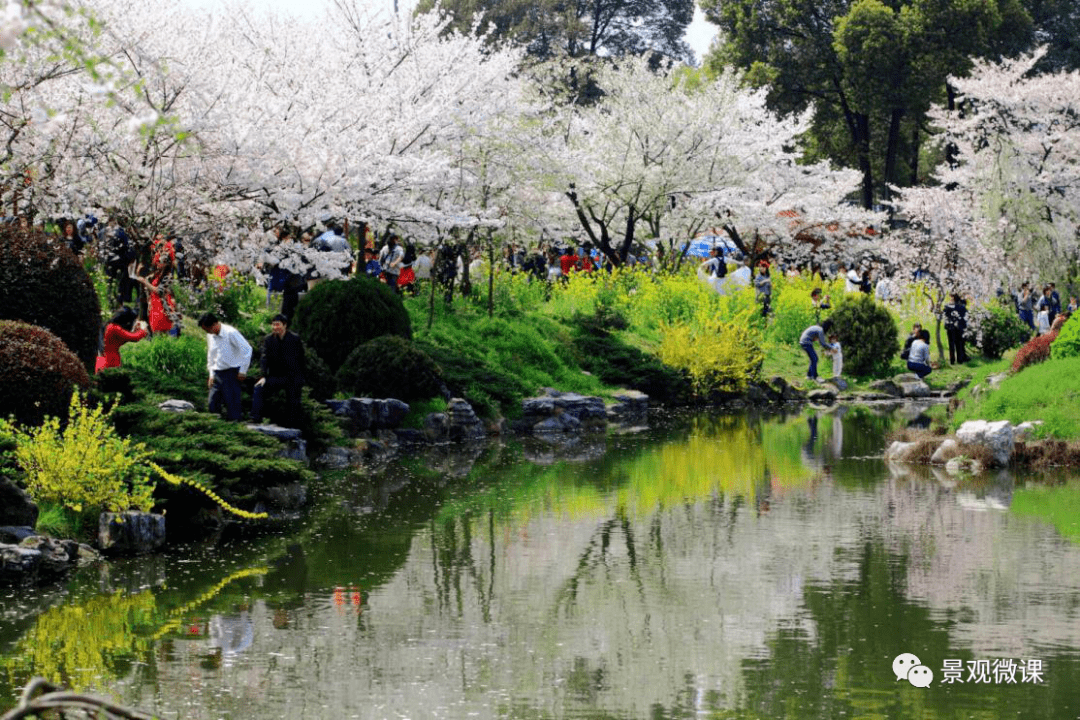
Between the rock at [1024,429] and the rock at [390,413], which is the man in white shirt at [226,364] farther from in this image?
the rock at [1024,429]

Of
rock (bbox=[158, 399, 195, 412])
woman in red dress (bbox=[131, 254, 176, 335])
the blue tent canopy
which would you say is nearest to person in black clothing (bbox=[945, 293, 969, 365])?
the blue tent canopy

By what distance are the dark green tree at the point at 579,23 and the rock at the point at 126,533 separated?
51.4 meters

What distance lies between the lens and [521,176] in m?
31.3

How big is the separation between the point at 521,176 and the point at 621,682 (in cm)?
2261

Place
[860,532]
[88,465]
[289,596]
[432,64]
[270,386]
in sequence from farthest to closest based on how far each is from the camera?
1. [432,64]
2. [270,386]
3. [860,532]
4. [88,465]
5. [289,596]

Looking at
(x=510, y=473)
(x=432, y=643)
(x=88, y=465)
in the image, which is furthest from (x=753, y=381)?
(x=432, y=643)

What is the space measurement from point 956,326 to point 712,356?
7397 mm

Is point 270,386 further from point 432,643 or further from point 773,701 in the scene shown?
point 773,701

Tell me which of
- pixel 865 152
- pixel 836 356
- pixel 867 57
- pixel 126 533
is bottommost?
pixel 126 533

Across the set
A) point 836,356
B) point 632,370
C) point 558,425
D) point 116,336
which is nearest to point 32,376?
point 116,336

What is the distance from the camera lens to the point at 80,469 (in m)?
13.8

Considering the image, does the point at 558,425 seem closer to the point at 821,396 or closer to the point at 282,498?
the point at 821,396

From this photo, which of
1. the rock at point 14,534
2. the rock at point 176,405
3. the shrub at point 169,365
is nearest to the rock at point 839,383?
the shrub at point 169,365

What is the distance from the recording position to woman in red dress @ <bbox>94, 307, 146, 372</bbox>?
18.8m
